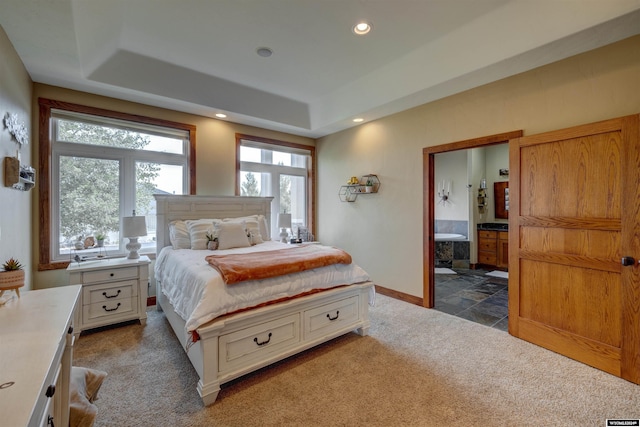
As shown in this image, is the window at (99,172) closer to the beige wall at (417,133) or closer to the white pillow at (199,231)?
the white pillow at (199,231)

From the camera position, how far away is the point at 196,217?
13.0 feet

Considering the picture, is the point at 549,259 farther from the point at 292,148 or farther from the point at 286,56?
the point at 292,148

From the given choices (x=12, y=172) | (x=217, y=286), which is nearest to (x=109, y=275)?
(x=12, y=172)

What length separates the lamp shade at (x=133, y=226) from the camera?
10.4 ft

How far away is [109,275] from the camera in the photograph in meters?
2.98

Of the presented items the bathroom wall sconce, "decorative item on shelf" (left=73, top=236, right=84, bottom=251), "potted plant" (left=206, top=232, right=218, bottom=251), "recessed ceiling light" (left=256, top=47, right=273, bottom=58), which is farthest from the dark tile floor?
"decorative item on shelf" (left=73, top=236, right=84, bottom=251)

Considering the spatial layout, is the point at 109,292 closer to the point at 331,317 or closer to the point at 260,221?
the point at 260,221

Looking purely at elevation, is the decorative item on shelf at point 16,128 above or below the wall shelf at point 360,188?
above

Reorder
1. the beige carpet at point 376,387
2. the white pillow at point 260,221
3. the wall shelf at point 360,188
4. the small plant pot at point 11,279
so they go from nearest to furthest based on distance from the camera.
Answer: the small plant pot at point 11,279, the beige carpet at point 376,387, the white pillow at point 260,221, the wall shelf at point 360,188

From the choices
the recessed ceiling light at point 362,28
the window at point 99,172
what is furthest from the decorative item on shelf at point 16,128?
the recessed ceiling light at point 362,28

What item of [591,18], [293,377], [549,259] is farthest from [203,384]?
[591,18]

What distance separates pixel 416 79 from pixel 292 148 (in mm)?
2596

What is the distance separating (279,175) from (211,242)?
2132 mm

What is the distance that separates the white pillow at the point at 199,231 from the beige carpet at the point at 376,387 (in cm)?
105
